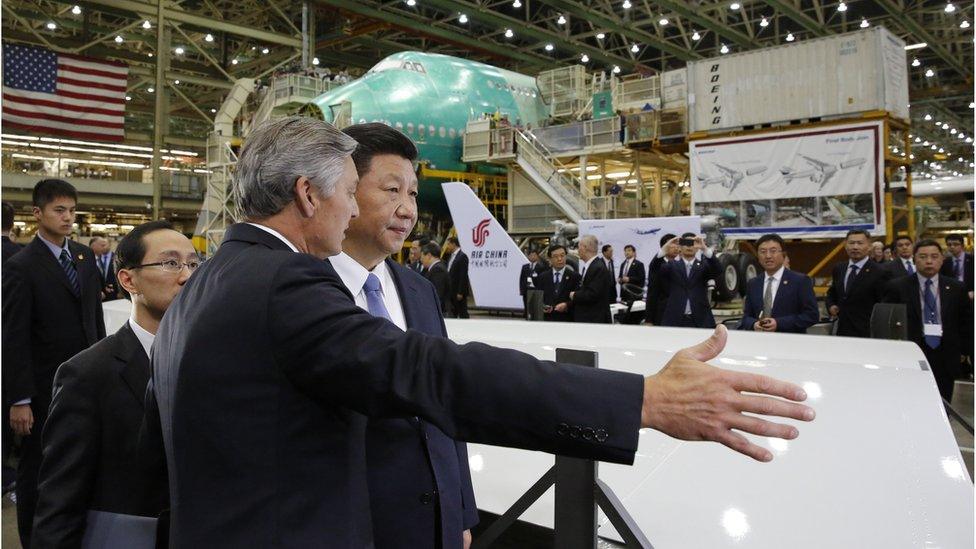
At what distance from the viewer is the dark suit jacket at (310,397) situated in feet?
4.09

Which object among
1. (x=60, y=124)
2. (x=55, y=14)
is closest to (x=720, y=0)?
(x=60, y=124)

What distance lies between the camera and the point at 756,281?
6.50m

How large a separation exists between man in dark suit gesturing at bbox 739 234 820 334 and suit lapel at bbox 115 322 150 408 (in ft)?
16.5

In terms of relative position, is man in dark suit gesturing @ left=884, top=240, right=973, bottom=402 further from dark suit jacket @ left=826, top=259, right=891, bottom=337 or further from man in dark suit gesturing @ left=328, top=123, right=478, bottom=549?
man in dark suit gesturing @ left=328, top=123, right=478, bottom=549

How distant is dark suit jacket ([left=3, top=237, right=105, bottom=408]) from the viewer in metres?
4.00

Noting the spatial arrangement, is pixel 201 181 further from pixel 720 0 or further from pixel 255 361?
pixel 255 361

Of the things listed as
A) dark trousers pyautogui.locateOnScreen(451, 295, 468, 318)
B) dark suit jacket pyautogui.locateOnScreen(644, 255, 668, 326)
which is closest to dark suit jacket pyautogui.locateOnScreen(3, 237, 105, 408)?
dark suit jacket pyautogui.locateOnScreen(644, 255, 668, 326)

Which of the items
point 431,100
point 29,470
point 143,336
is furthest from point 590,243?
point 431,100

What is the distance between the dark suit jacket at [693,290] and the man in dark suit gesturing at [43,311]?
5.44m

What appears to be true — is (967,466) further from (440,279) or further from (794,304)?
(440,279)

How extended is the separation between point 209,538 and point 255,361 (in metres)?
0.34

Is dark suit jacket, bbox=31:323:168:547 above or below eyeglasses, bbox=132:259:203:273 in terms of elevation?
below

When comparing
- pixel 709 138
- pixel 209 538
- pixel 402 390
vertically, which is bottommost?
pixel 209 538

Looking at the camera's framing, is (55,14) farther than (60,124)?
Yes
